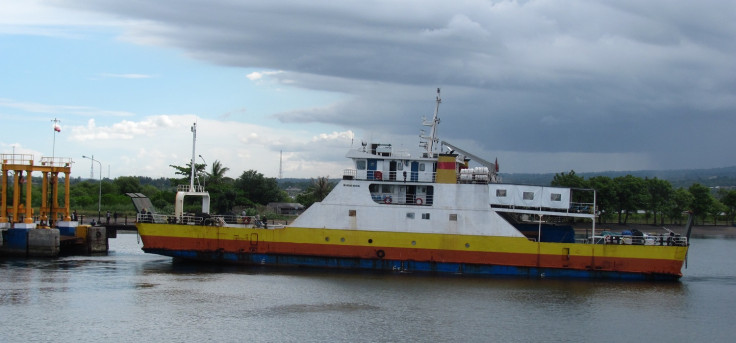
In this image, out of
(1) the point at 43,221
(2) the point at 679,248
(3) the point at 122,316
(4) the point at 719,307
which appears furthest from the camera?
(1) the point at 43,221

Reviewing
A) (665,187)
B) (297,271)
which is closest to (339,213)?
(297,271)

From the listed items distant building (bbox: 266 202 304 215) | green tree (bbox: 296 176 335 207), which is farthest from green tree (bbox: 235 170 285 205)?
green tree (bbox: 296 176 335 207)

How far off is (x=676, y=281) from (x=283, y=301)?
18247mm

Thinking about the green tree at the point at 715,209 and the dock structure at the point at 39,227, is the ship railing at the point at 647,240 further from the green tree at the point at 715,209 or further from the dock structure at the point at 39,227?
the green tree at the point at 715,209

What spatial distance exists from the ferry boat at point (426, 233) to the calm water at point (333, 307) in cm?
88

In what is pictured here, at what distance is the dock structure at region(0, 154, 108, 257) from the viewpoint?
37625mm

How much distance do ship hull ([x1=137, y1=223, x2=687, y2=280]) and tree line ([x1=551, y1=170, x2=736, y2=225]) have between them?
3374 cm

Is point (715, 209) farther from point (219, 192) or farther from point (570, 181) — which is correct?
point (219, 192)

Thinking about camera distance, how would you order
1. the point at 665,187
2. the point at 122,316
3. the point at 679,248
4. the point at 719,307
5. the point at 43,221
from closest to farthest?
the point at 122,316 → the point at 719,307 → the point at 679,248 → the point at 43,221 → the point at 665,187

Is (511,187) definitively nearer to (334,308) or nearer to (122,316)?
(334,308)

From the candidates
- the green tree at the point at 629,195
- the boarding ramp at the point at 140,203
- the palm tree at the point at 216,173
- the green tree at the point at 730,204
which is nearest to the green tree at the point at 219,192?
the palm tree at the point at 216,173

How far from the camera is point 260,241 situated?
34.2m

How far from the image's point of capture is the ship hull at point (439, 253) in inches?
1287

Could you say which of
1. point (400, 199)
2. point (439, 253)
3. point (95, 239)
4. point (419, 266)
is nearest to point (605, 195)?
point (400, 199)
